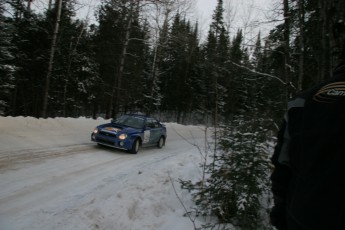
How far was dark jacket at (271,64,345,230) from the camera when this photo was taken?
1.51m

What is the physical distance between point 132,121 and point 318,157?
13.4 m

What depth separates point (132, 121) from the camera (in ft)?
→ 48.3

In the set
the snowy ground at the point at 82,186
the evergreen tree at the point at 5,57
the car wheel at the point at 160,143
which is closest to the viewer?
the snowy ground at the point at 82,186

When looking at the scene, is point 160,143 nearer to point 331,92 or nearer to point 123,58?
point 123,58

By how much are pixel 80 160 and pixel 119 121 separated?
4284 mm

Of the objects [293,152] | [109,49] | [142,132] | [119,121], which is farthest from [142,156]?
[109,49]

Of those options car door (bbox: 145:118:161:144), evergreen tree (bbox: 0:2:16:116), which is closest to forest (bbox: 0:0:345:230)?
evergreen tree (bbox: 0:2:16:116)

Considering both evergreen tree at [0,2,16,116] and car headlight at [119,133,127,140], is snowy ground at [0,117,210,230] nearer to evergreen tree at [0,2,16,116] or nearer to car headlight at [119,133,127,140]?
car headlight at [119,133,127,140]

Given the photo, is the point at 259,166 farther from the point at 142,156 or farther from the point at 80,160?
the point at 142,156

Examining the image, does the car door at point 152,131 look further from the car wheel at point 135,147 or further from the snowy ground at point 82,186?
the snowy ground at point 82,186

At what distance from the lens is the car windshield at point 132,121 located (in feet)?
47.5

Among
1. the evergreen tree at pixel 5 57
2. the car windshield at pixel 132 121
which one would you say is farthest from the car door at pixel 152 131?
the evergreen tree at pixel 5 57

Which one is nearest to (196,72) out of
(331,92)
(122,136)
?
(122,136)

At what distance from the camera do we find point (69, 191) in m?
7.35
